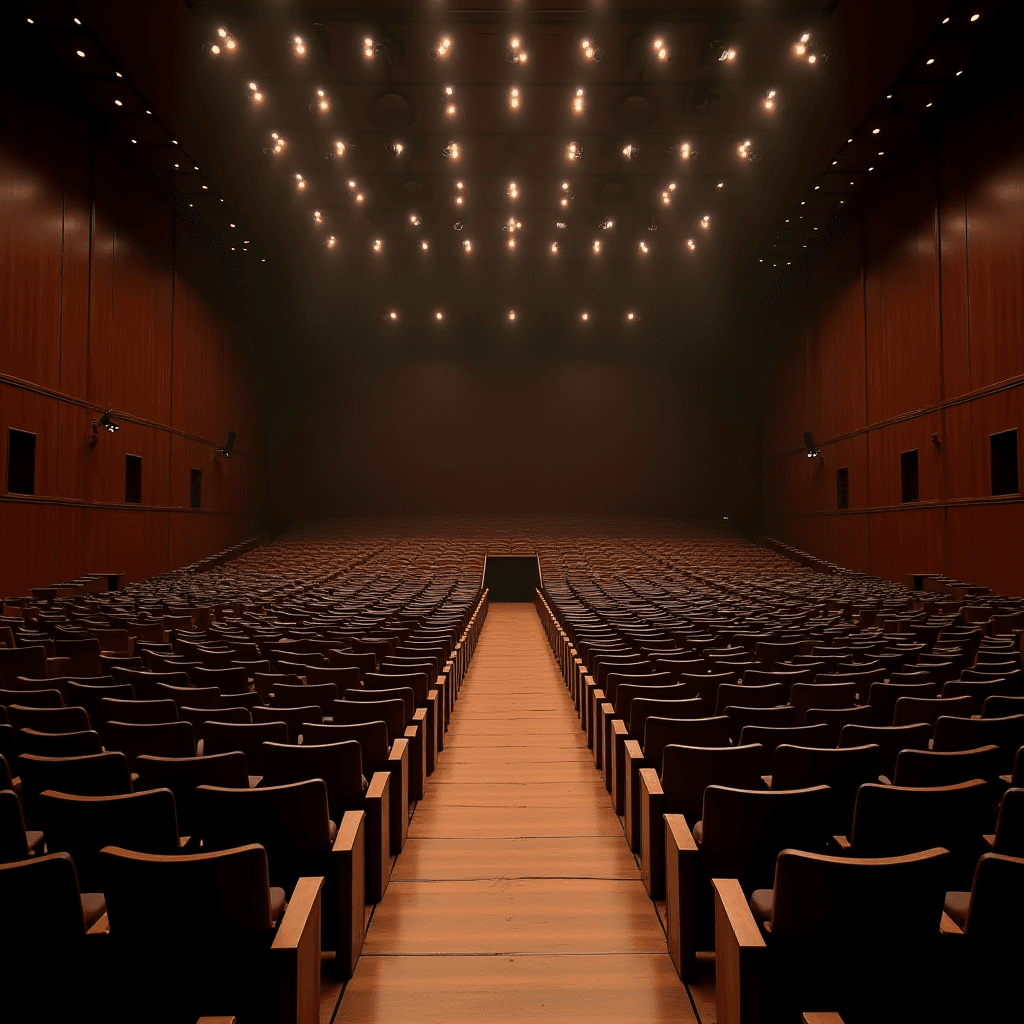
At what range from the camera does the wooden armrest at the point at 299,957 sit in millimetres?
1952

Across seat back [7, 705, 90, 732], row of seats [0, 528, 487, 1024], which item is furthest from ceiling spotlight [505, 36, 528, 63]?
seat back [7, 705, 90, 732]

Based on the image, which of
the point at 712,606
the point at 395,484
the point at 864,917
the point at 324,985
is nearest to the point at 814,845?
the point at 864,917

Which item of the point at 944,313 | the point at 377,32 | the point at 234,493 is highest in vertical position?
the point at 377,32

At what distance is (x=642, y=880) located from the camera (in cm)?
341

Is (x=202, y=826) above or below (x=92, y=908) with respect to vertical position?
above

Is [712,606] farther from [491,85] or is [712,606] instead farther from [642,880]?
[491,85]

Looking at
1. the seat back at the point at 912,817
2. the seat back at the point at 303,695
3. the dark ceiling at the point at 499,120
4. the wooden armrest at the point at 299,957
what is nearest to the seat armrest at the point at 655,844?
the seat back at the point at 912,817

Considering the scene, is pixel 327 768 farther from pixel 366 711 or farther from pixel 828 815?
pixel 828 815

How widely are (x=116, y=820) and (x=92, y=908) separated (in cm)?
25

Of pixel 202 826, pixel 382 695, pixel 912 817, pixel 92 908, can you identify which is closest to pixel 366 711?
pixel 382 695

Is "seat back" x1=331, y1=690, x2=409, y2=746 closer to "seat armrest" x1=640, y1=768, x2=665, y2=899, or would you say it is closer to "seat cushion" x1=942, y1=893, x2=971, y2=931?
"seat armrest" x1=640, y1=768, x2=665, y2=899

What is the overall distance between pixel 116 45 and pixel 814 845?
48.0 ft

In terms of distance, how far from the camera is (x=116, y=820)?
2277 millimetres

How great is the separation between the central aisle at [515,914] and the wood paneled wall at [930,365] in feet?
37.9
